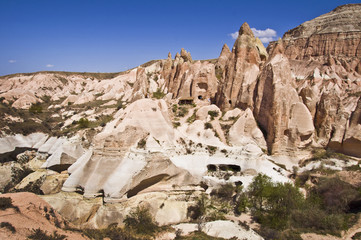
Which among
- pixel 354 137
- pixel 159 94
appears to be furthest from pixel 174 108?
pixel 354 137

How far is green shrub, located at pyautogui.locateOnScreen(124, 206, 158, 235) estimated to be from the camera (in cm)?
1302

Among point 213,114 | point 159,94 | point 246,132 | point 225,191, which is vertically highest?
point 159,94

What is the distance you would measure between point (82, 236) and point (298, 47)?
7477 cm

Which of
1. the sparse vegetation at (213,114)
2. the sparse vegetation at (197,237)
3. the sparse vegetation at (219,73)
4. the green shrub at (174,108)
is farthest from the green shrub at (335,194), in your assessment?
the sparse vegetation at (219,73)

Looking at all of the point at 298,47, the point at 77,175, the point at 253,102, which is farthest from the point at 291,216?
the point at 298,47

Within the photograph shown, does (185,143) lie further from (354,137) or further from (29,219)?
(354,137)

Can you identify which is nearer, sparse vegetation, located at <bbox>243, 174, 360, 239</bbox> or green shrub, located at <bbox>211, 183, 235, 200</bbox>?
sparse vegetation, located at <bbox>243, 174, 360, 239</bbox>

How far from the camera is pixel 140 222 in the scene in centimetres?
1332

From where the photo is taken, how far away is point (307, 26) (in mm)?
72938

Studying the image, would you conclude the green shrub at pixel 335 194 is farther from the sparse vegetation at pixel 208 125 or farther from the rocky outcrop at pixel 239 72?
the rocky outcrop at pixel 239 72

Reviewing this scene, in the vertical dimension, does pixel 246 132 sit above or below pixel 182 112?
below

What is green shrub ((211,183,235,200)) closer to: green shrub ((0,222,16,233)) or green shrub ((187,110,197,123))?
green shrub ((187,110,197,123))

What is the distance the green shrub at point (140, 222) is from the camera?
42.7 ft

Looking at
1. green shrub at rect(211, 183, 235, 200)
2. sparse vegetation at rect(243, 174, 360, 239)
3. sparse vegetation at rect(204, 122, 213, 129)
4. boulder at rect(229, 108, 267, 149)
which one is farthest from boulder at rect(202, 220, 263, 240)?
sparse vegetation at rect(204, 122, 213, 129)
